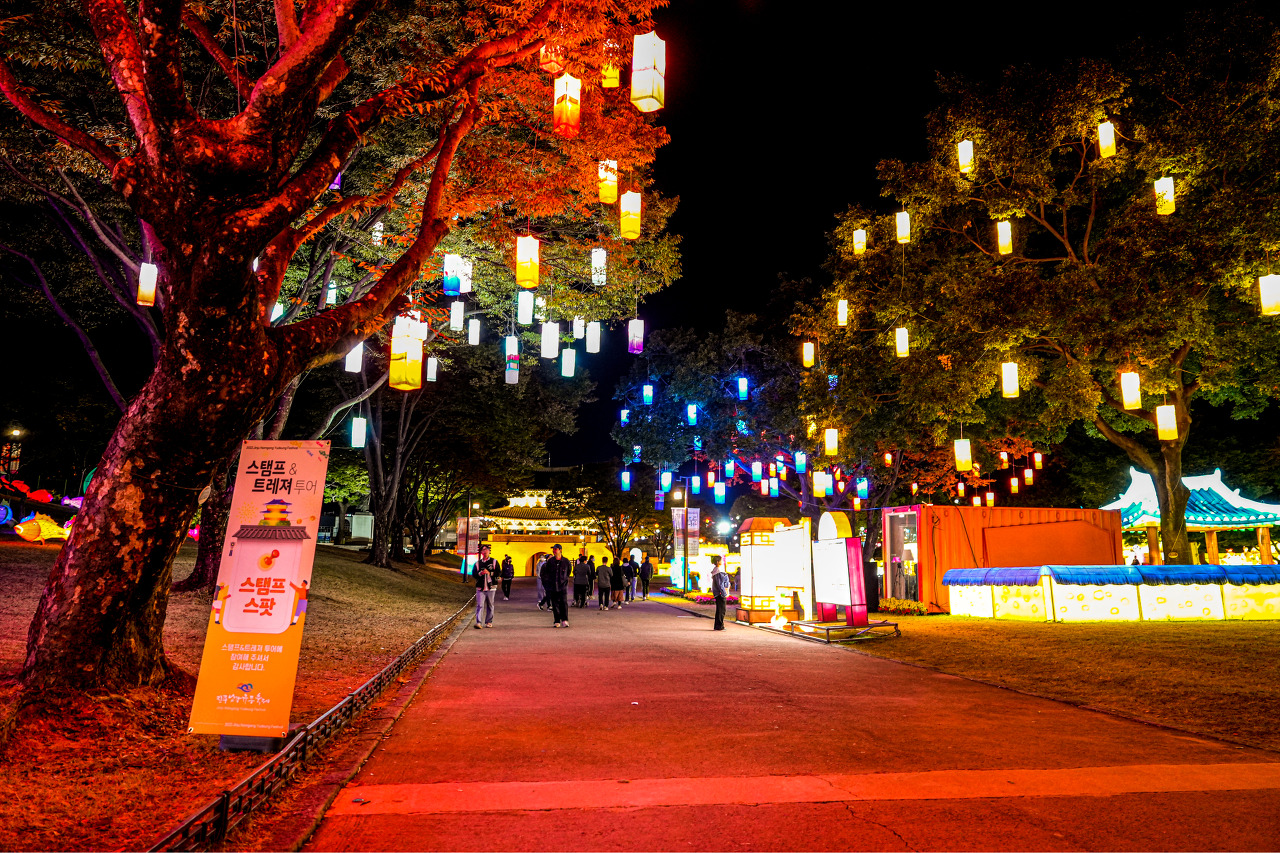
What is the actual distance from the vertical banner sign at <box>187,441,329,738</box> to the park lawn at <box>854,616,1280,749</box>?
288 inches

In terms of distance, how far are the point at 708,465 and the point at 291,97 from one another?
32060mm

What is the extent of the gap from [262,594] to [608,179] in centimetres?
832

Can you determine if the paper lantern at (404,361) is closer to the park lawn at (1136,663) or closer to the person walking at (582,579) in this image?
the park lawn at (1136,663)

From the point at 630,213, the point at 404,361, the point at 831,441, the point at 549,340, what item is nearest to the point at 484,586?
the point at 549,340

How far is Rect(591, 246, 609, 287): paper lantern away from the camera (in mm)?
15047

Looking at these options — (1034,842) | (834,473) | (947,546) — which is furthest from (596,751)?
(834,473)

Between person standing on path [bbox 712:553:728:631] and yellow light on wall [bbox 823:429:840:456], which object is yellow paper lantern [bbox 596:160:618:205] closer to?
person standing on path [bbox 712:553:728:631]

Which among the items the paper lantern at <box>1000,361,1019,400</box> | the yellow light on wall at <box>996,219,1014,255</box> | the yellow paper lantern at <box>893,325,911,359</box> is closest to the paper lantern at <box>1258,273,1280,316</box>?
the yellow light on wall at <box>996,219,1014,255</box>

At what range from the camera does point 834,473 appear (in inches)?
1195

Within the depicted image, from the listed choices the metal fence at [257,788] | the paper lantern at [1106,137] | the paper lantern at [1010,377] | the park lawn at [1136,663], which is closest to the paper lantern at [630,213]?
the metal fence at [257,788]

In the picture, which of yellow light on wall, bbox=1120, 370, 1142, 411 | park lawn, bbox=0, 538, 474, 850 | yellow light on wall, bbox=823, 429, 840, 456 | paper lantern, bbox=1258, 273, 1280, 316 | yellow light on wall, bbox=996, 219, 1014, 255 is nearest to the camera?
park lawn, bbox=0, 538, 474, 850

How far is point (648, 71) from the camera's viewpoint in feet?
30.5

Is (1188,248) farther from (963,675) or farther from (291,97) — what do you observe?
(291,97)

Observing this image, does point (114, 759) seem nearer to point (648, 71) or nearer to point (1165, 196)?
point (648, 71)
